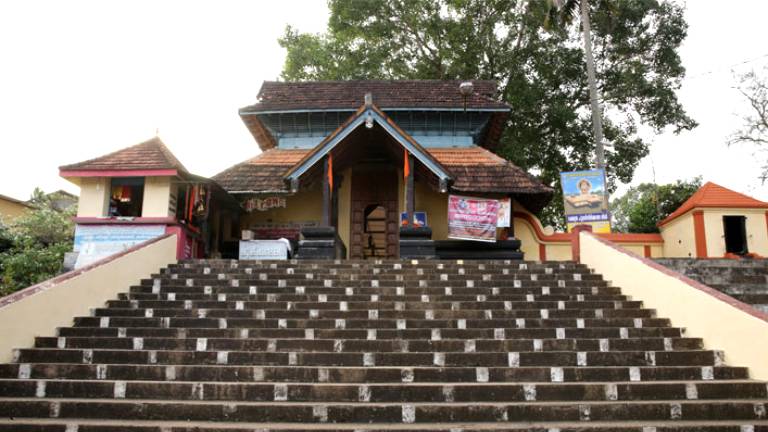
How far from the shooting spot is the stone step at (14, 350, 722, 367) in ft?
20.7

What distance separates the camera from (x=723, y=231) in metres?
15.5

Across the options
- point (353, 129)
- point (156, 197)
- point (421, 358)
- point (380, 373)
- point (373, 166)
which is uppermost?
point (353, 129)

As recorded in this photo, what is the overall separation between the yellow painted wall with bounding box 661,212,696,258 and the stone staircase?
5399mm

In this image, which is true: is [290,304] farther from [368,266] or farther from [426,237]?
[426,237]

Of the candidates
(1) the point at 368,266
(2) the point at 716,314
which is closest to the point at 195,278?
(1) the point at 368,266

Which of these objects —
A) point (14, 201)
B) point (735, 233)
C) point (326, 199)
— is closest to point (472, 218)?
point (326, 199)

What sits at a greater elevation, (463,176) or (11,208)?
(11,208)

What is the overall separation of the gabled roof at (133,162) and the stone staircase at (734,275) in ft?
31.7

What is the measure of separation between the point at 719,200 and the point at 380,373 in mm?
13453

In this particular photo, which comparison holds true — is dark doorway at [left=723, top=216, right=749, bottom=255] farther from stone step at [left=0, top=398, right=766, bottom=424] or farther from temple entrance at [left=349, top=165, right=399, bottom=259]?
stone step at [left=0, top=398, right=766, bottom=424]

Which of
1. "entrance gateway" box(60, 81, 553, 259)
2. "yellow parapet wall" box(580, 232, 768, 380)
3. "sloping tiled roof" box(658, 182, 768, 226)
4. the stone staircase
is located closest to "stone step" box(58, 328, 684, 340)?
"yellow parapet wall" box(580, 232, 768, 380)

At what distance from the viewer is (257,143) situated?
18406 millimetres

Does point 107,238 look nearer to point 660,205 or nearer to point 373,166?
point 373,166

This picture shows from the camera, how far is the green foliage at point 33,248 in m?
13.6
